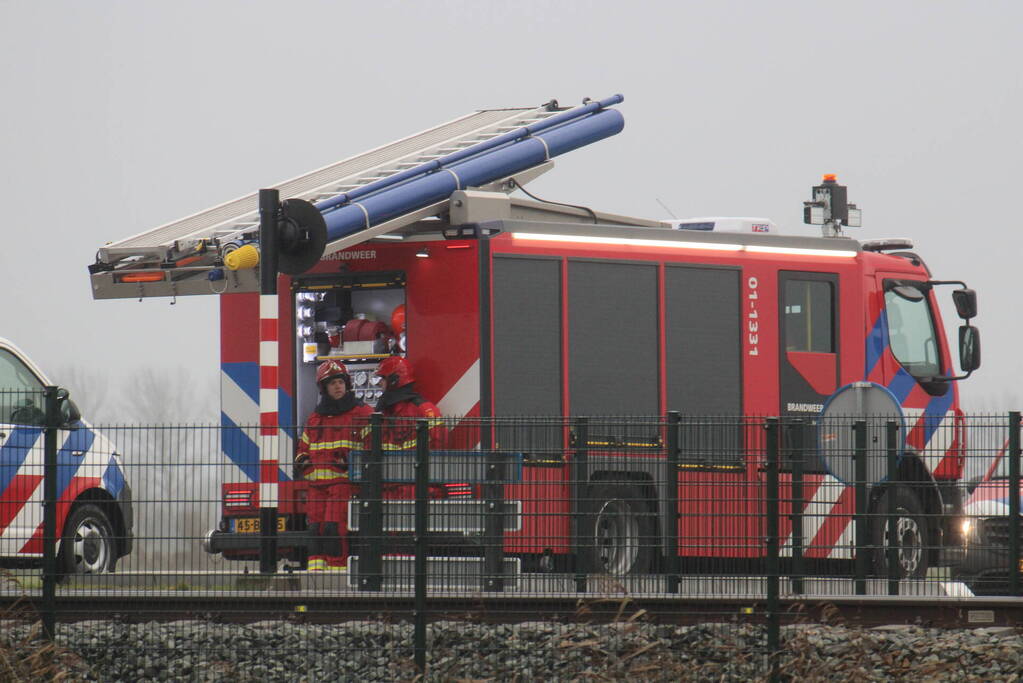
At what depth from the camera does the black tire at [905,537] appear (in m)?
12.4

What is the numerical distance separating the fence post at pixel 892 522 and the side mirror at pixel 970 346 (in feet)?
14.3

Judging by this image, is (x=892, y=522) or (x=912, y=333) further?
(x=912, y=333)

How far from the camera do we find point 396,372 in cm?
1471

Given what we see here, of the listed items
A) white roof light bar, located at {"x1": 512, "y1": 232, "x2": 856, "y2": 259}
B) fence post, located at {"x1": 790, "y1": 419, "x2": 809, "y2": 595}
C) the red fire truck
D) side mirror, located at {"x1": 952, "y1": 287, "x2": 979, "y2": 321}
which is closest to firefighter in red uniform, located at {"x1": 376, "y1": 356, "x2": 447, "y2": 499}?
the red fire truck

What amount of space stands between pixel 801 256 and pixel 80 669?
8.23 meters

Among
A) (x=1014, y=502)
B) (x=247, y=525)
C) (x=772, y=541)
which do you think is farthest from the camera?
(x=247, y=525)

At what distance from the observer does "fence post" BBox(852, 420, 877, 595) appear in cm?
1202

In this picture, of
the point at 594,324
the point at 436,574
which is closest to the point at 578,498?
the point at 436,574

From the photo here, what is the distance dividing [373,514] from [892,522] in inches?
145

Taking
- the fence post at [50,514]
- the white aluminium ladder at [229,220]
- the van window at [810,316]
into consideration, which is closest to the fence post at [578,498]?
the fence post at [50,514]

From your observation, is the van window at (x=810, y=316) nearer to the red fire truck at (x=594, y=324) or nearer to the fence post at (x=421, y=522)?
the red fire truck at (x=594, y=324)

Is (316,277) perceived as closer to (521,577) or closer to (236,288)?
(236,288)

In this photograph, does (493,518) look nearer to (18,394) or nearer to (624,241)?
(624,241)

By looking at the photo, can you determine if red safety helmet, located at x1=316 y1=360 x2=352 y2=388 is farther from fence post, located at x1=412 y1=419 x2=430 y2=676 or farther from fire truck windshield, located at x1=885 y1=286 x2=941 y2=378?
fire truck windshield, located at x1=885 y1=286 x2=941 y2=378
